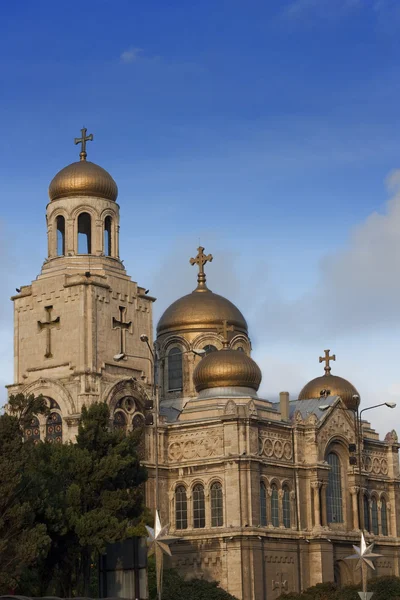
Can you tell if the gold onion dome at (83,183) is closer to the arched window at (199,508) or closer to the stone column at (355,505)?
the arched window at (199,508)

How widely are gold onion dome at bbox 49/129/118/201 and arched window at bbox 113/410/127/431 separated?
39.3 feet

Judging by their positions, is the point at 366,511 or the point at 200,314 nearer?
the point at 366,511

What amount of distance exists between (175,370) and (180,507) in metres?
12.9

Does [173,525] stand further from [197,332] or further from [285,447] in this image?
[197,332]

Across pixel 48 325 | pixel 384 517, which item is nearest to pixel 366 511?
pixel 384 517

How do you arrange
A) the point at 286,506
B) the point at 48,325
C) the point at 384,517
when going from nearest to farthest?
the point at 48,325 < the point at 286,506 < the point at 384,517

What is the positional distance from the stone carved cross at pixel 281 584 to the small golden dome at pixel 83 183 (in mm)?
22529

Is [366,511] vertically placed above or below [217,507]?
above

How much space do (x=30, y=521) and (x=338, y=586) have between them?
27536 mm

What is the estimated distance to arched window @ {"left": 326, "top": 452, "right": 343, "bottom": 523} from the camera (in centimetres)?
7310

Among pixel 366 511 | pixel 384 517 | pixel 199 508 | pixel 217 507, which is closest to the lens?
pixel 217 507

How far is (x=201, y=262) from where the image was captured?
81688 mm

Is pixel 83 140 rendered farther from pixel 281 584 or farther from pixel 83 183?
pixel 281 584

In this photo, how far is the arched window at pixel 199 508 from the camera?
2672 inches
